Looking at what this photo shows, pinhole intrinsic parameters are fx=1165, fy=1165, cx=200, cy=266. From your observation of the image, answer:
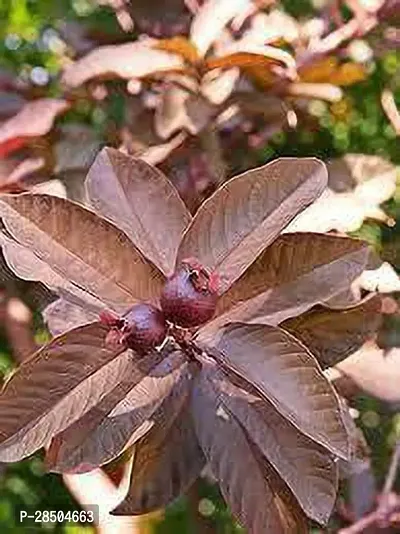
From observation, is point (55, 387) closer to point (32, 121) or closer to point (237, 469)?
point (237, 469)

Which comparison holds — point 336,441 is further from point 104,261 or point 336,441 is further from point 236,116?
point 236,116

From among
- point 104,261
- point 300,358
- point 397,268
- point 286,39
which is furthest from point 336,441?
point 286,39

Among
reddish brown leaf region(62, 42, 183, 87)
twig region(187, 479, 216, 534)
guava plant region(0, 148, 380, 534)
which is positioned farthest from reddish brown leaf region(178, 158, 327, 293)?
twig region(187, 479, 216, 534)

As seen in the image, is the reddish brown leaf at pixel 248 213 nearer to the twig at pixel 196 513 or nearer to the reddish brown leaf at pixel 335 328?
the reddish brown leaf at pixel 335 328

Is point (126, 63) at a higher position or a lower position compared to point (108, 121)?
higher

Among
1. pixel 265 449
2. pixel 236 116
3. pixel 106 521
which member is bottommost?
pixel 106 521

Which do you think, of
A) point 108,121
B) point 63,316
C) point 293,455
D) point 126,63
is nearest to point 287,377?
point 293,455
